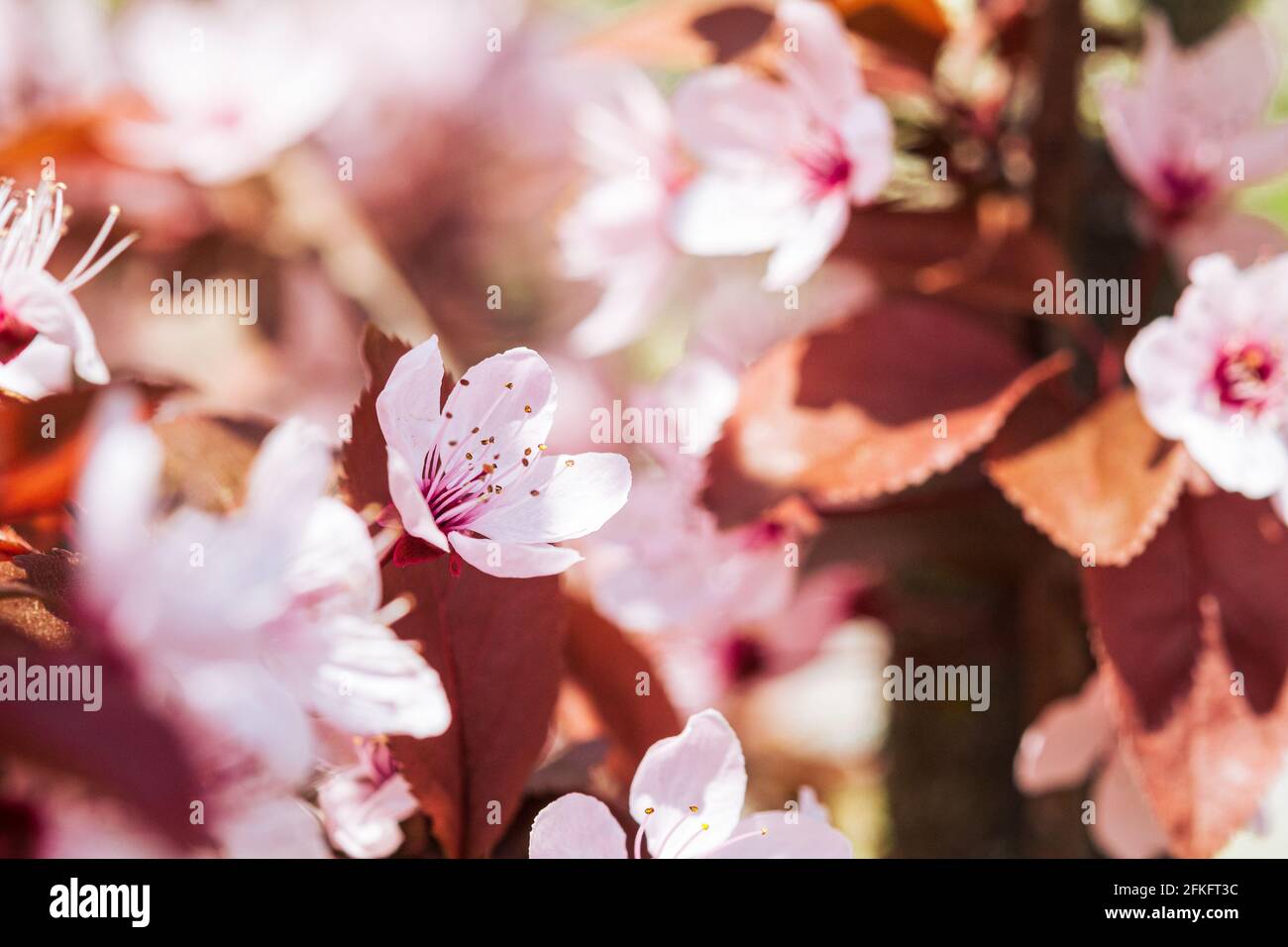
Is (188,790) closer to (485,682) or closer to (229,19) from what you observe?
(485,682)

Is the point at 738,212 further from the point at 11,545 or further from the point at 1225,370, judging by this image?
the point at 11,545

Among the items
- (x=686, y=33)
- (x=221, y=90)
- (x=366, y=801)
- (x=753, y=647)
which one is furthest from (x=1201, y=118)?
(x=221, y=90)

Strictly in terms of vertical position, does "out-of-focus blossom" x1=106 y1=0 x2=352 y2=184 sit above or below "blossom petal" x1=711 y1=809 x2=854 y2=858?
above

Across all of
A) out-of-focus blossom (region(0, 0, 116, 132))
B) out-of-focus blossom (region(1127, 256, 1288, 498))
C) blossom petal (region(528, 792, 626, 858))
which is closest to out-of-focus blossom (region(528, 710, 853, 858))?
blossom petal (region(528, 792, 626, 858))

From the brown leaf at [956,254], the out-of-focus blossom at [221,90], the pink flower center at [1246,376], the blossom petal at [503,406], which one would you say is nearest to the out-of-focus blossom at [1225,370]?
the pink flower center at [1246,376]

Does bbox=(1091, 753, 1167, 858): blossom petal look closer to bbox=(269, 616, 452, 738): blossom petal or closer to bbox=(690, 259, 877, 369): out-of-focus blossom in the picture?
bbox=(690, 259, 877, 369): out-of-focus blossom

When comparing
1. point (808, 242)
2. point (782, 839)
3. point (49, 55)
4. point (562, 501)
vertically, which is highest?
point (49, 55)

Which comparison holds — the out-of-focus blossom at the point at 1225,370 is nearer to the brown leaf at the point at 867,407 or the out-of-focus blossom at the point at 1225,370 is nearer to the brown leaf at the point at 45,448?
the brown leaf at the point at 867,407
